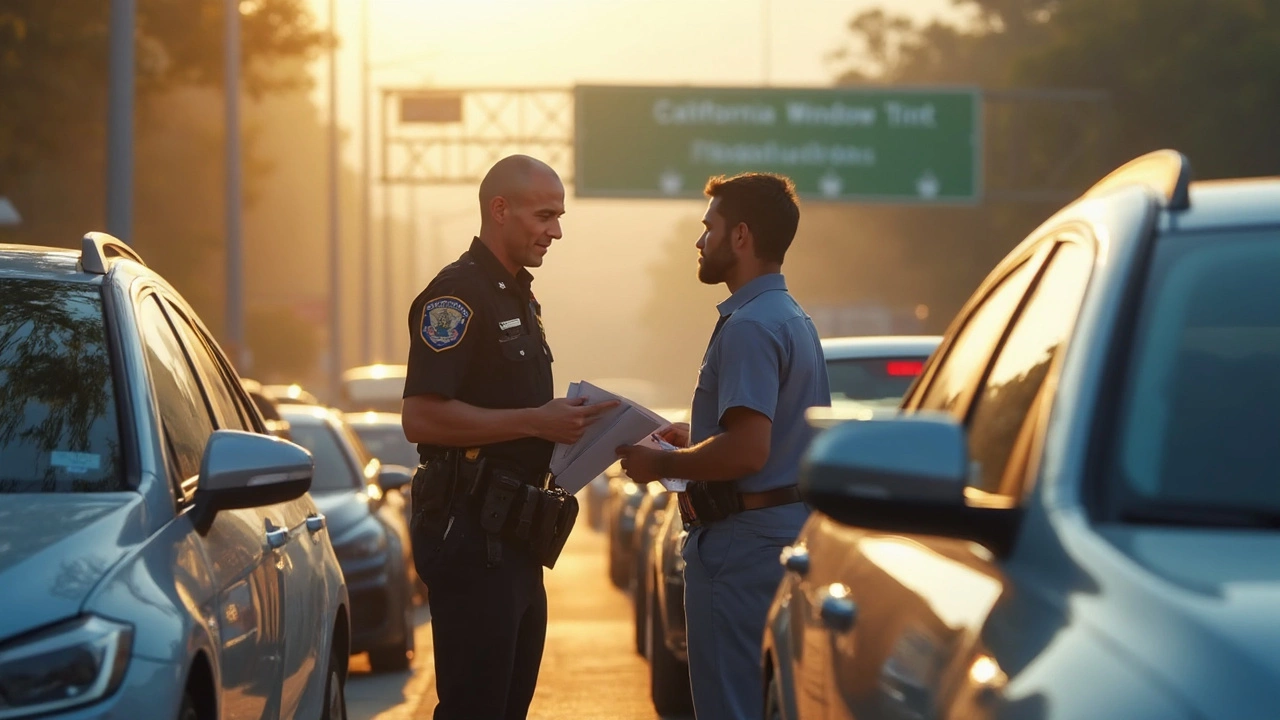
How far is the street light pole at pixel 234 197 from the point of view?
82.1ft

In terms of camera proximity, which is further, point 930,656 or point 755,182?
point 755,182

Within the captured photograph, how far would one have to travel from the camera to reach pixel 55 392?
4.86m

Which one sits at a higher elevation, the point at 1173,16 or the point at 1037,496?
the point at 1173,16

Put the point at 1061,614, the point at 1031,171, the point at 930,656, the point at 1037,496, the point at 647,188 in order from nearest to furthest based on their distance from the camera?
the point at 1061,614
the point at 1037,496
the point at 930,656
the point at 647,188
the point at 1031,171

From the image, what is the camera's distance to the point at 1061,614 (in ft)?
8.73

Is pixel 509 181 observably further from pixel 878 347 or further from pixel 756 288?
pixel 878 347

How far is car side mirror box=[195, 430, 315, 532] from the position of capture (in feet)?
15.1

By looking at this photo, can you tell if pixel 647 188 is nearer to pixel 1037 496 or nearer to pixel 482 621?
pixel 482 621

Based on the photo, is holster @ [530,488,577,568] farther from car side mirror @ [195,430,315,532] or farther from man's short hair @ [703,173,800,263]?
car side mirror @ [195,430,315,532]

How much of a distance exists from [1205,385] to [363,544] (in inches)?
404

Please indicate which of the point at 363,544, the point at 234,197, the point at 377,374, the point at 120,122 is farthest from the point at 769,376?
the point at 377,374

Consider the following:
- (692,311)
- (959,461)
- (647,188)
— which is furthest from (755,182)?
(692,311)

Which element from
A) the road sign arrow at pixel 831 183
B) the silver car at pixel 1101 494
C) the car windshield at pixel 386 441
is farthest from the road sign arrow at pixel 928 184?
the silver car at pixel 1101 494

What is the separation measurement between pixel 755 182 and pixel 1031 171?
1834 inches
